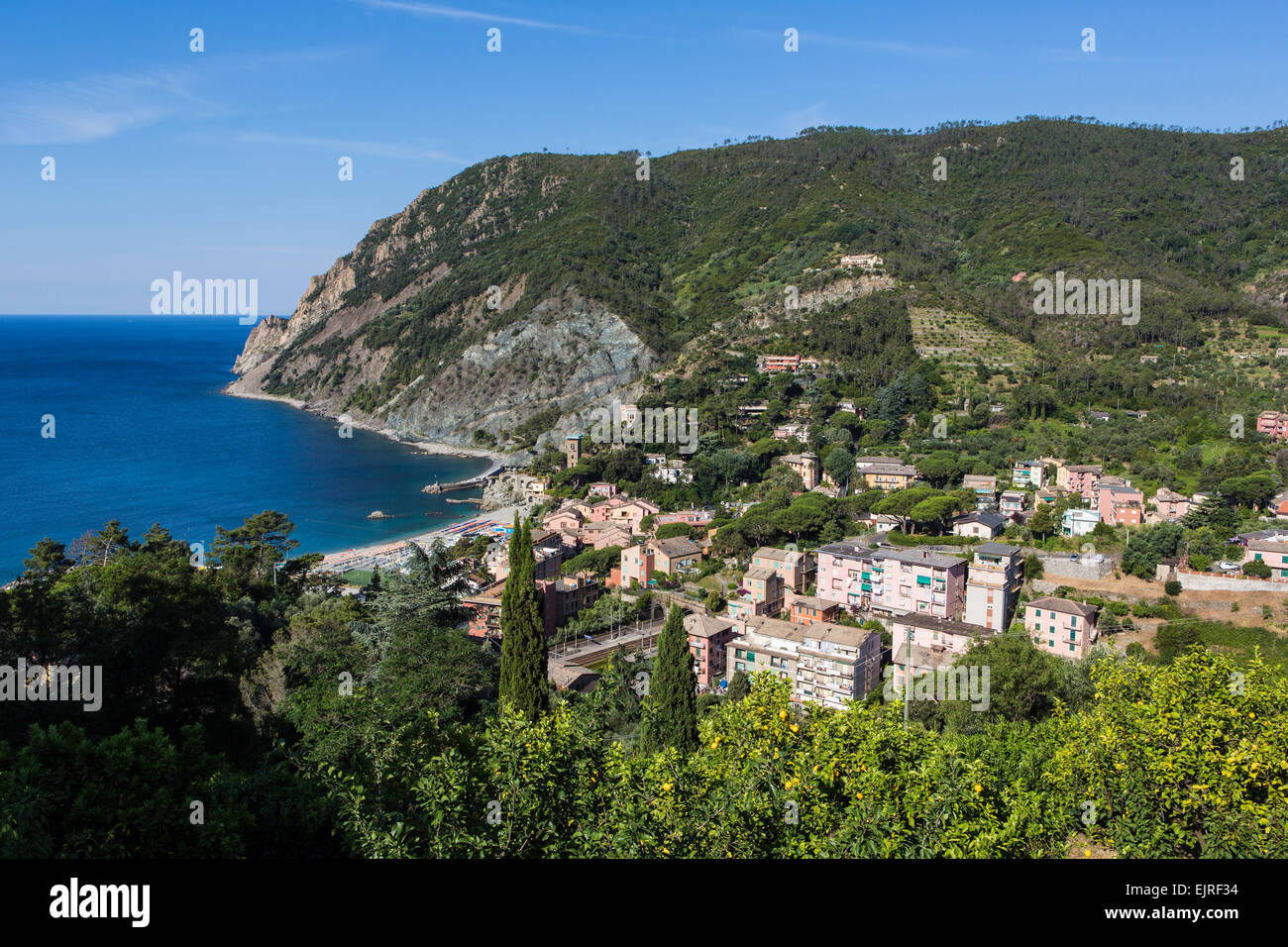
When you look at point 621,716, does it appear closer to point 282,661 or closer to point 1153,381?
point 282,661

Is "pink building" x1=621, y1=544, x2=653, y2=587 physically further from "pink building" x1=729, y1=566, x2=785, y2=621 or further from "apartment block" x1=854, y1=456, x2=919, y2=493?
"apartment block" x1=854, y1=456, x2=919, y2=493

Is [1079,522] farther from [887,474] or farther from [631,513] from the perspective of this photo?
[631,513]

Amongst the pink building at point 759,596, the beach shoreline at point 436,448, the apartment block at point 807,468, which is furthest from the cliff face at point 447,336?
the pink building at point 759,596

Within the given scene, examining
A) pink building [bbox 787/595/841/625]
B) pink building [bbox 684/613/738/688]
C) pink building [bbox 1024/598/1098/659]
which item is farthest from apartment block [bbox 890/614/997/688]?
pink building [bbox 684/613/738/688]

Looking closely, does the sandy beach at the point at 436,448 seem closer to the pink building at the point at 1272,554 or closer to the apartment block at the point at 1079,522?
the apartment block at the point at 1079,522

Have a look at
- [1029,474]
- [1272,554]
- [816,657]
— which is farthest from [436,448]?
[1272,554]
